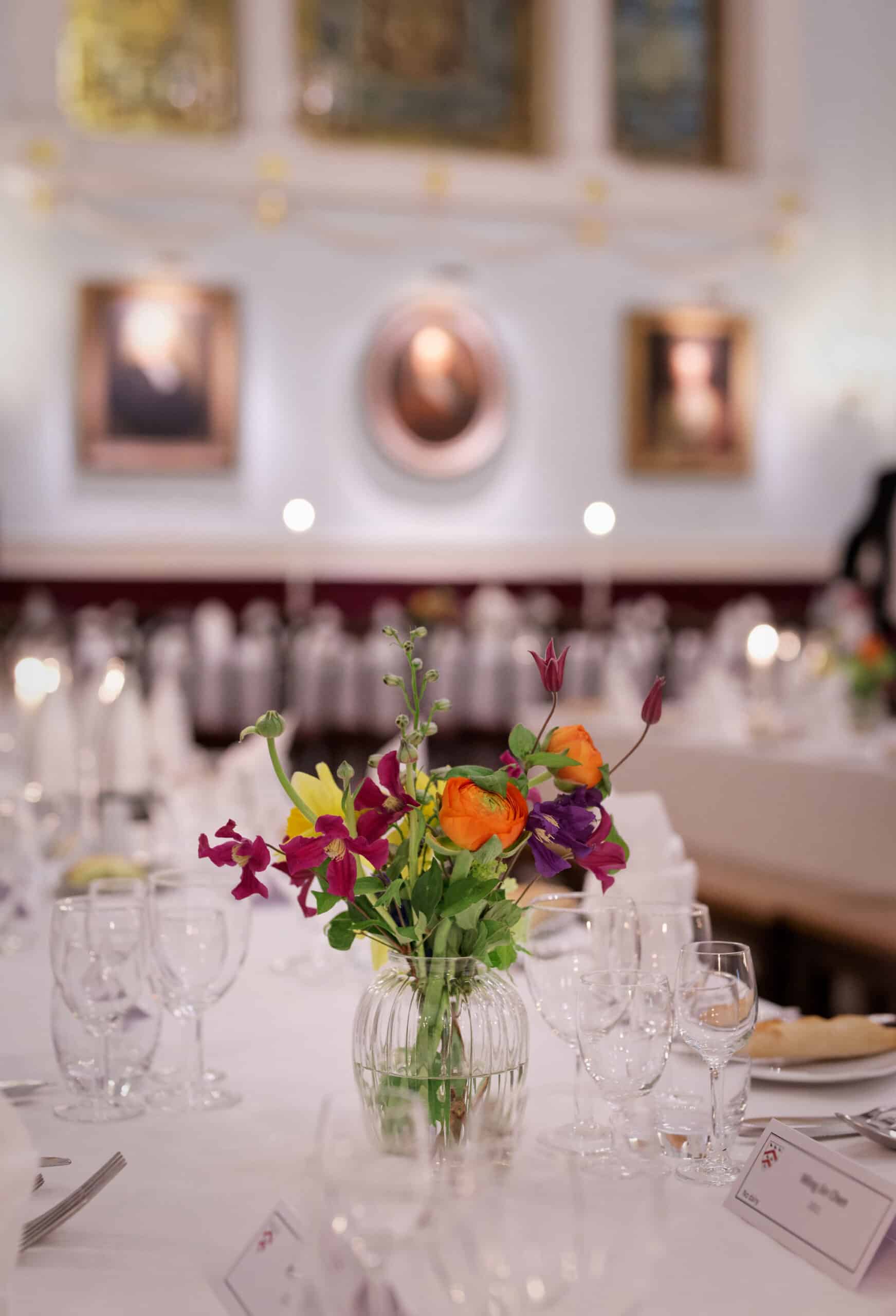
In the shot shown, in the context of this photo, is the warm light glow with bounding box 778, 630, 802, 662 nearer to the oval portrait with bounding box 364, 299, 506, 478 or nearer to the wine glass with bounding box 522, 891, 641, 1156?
the oval portrait with bounding box 364, 299, 506, 478

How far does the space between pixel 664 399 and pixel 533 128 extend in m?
2.03

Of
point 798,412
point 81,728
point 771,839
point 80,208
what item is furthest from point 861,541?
point 81,728

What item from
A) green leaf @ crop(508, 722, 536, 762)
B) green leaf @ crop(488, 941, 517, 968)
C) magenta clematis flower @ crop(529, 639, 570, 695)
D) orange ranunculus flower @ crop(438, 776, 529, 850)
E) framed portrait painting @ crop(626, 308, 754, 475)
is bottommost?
green leaf @ crop(488, 941, 517, 968)

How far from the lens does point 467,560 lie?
934cm

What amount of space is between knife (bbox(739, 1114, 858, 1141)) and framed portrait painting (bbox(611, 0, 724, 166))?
952cm

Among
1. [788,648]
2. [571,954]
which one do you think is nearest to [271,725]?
[571,954]

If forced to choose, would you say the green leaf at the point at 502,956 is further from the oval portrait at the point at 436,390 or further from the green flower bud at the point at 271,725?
the oval portrait at the point at 436,390

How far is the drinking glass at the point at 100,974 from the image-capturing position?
1068 millimetres

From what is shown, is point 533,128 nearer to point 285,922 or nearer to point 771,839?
point 771,839

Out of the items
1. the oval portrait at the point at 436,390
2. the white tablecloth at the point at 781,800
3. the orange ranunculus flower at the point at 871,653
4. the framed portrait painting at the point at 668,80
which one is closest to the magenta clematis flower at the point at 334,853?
the white tablecloth at the point at 781,800

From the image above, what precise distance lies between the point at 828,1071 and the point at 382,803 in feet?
1.48

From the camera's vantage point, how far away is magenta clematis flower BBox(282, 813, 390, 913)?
89cm

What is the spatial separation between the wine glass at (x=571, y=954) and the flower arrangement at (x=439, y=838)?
0.06 meters

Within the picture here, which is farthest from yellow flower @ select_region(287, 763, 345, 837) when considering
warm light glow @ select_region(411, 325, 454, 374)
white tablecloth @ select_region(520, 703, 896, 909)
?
warm light glow @ select_region(411, 325, 454, 374)
